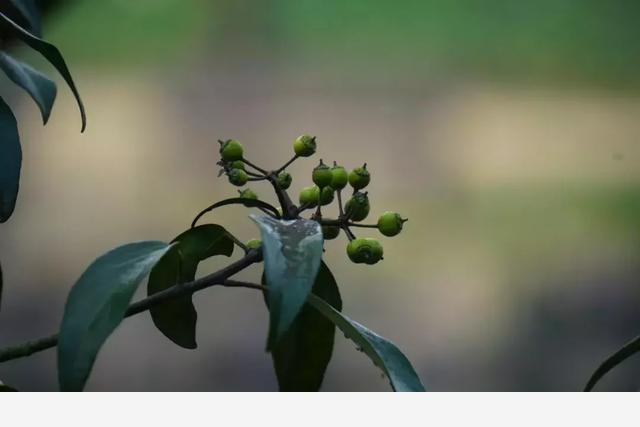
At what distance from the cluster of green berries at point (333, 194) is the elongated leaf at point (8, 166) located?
132 millimetres

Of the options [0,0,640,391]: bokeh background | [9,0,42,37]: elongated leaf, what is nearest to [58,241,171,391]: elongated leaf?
[9,0,42,37]: elongated leaf

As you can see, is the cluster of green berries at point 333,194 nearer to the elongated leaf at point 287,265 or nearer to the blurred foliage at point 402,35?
the elongated leaf at point 287,265

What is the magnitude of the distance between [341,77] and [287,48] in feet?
0.53

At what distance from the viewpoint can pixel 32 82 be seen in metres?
0.54

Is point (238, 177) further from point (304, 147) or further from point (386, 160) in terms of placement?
point (386, 160)

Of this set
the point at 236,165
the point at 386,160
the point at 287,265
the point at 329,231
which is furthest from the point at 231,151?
the point at 386,160

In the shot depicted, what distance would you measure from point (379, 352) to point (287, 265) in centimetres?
11

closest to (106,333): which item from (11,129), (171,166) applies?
(11,129)

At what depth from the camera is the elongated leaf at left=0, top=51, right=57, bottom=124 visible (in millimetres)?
521

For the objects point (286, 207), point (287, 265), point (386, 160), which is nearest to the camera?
point (287, 265)

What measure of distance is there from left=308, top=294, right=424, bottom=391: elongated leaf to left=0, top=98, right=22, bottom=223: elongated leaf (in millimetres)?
202

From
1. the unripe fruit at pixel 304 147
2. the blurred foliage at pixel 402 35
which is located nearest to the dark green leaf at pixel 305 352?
the unripe fruit at pixel 304 147
